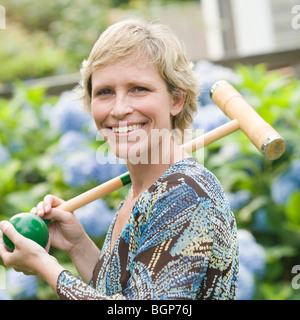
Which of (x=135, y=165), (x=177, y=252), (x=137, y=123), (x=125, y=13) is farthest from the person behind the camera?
(x=125, y=13)

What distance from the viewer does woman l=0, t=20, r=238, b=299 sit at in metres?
1.47

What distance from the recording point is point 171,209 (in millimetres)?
1497

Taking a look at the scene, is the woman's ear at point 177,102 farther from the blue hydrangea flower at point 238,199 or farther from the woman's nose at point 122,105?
the blue hydrangea flower at point 238,199

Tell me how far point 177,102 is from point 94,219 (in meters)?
1.66

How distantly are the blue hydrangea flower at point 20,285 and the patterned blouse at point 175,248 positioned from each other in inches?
65.4

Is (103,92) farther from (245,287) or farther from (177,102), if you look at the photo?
(245,287)

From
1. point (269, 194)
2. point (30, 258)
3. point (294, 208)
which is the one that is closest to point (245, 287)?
point (294, 208)

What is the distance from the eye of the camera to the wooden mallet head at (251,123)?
1.75 metres

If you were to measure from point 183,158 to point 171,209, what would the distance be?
0.26m

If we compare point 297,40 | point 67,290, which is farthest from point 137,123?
point 297,40

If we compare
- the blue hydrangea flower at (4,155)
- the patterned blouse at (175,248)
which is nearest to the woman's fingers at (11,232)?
the patterned blouse at (175,248)

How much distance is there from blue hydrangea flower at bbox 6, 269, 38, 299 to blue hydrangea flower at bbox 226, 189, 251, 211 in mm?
1336

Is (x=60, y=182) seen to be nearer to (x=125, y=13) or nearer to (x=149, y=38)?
(x=149, y=38)

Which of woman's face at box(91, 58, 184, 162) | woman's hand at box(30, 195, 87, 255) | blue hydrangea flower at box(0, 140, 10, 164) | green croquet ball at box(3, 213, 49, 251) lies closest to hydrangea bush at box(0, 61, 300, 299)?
blue hydrangea flower at box(0, 140, 10, 164)
